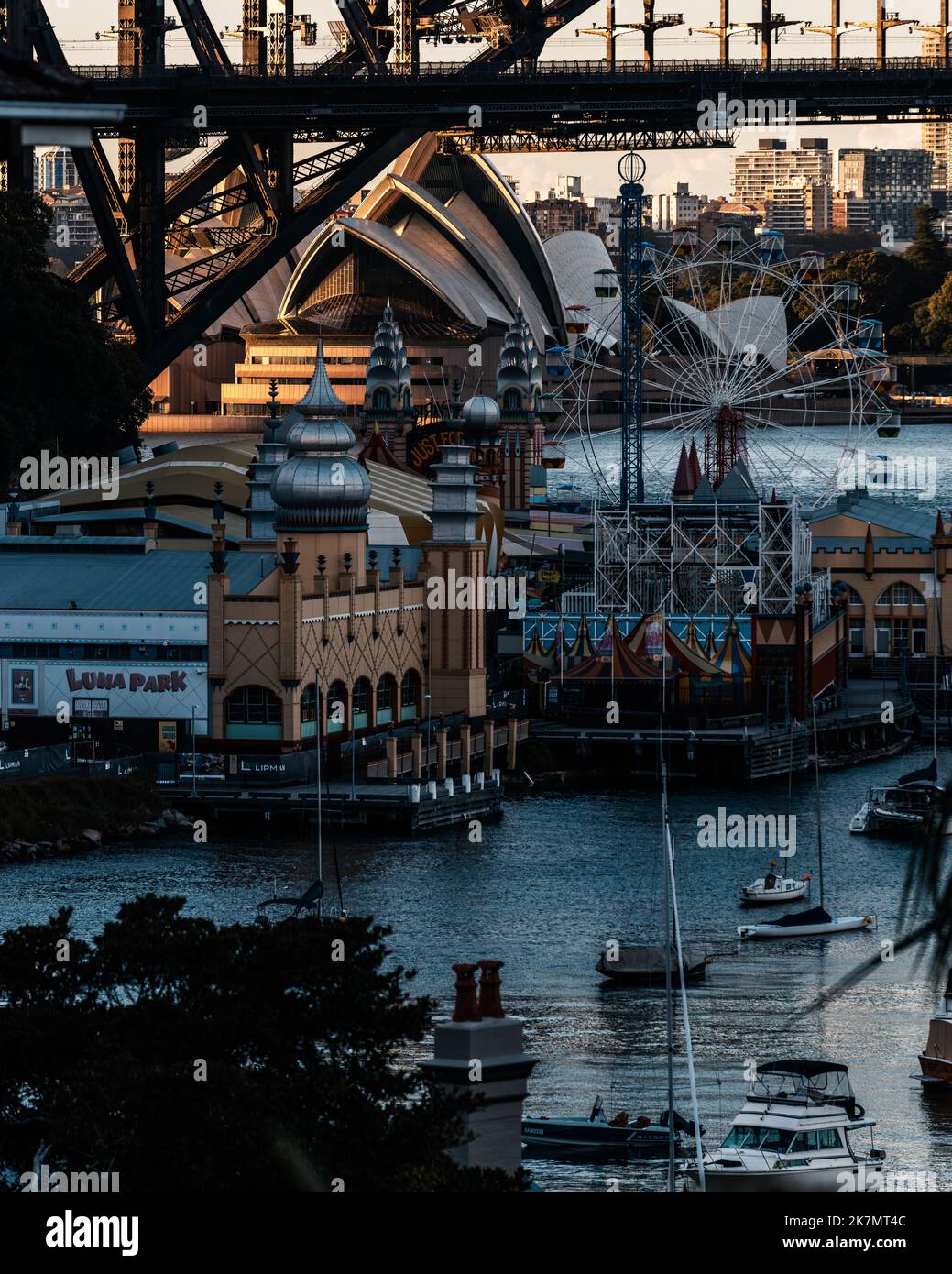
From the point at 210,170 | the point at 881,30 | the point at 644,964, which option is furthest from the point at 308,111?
the point at 644,964

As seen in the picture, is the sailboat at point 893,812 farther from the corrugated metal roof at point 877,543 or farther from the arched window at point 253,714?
the corrugated metal roof at point 877,543

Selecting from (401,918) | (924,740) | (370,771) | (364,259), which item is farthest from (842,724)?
(364,259)

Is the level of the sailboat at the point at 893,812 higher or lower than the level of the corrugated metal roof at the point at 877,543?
lower

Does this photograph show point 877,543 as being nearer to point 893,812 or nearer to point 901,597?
point 901,597

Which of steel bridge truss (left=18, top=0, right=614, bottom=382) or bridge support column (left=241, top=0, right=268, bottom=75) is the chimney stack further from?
bridge support column (left=241, top=0, right=268, bottom=75)

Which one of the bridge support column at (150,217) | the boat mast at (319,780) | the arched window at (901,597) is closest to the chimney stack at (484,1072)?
the boat mast at (319,780)

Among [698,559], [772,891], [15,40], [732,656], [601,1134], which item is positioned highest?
[15,40]
